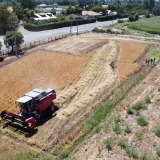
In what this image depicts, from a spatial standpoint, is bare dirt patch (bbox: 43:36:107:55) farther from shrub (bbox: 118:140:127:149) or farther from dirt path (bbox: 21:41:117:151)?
shrub (bbox: 118:140:127:149)

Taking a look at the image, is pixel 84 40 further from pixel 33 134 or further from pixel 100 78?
pixel 33 134

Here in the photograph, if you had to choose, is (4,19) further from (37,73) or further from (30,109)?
(30,109)

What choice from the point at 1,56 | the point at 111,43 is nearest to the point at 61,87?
the point at 1,56

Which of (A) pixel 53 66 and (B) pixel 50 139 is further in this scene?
(A) pixel 53 66

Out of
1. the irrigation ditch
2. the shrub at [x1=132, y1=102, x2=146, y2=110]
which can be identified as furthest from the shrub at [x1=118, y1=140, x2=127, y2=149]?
the shrub at [x1=132, y1=102, x2=146, y2=110]

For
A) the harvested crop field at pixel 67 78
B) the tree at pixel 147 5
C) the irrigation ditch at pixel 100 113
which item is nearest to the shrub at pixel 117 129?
the irrigation ditch at pixel 100 113
